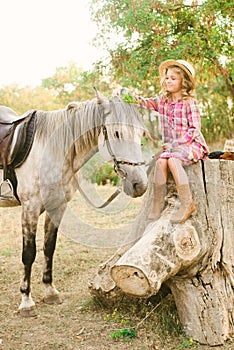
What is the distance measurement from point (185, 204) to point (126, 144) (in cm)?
63

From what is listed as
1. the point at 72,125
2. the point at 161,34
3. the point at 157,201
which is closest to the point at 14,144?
the point at 72,125

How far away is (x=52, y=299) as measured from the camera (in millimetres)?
4023

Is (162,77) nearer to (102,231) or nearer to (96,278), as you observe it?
(96,278)

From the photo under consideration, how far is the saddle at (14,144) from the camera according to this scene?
369 cm

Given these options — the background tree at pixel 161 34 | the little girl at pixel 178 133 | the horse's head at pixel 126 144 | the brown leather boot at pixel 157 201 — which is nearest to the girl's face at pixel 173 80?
the little girl at pixel 178 133

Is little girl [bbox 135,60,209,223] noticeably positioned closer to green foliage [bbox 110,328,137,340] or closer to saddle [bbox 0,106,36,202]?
green foliage [bbox 110,328,137,340]

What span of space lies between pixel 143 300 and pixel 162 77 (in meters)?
1.91

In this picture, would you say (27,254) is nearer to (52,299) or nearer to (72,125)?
(52,299)

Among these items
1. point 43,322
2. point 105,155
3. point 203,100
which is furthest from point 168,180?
point 203,100

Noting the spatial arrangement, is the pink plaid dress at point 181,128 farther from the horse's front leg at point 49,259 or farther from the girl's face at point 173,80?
the horse's front leg at point 49,259

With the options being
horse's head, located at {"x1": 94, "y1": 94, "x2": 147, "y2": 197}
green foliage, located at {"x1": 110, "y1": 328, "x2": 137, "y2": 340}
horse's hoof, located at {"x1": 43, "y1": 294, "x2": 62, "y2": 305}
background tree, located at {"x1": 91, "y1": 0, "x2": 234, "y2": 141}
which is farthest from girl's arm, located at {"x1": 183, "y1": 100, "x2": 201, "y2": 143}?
background tree, located at {"x1": 91, "y1": 0, "x2": 234, "y2": 141}

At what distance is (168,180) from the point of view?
10.5 ft

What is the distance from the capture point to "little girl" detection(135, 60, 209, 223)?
119 inches

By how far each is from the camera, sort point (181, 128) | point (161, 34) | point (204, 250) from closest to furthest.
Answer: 1. point (204, 250)
2. point (181, 128)
3. point (161, 34)
